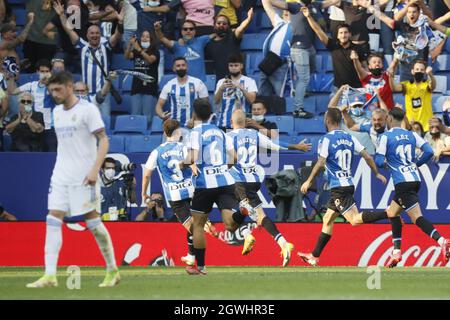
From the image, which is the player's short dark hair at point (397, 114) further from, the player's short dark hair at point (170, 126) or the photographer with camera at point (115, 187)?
the photographer with camera at point (115, 187)

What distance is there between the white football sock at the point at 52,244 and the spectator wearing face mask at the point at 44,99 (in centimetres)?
752

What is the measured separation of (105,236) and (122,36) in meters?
9.67

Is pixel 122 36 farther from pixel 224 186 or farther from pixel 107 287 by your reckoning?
pixel 107 287

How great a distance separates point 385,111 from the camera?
61.2ft

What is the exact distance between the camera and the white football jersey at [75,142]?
36.3 feet

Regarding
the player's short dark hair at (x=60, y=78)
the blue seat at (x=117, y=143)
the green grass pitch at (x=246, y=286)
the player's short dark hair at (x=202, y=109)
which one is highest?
the player's short dark hair at (x=60, y=78)

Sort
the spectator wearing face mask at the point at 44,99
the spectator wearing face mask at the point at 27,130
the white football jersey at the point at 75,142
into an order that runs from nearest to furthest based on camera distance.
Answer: the white football jersey at the point at 75,142 → the spectator wearing face mask at the point at 27,130 → the spectator wearing face mask at the point at 44,99

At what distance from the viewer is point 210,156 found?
1328cm

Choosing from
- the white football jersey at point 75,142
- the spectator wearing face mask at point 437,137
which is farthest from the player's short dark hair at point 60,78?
the spectator wearing face mask at point 437,137

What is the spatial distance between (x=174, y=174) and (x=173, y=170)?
0.08 metres

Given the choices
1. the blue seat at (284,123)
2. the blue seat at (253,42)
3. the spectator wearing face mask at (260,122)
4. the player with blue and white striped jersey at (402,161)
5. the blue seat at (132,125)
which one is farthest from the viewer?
the blue seat at (253,42)

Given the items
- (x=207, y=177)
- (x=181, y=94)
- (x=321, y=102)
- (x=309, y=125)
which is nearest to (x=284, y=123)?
(x=309, y=125)

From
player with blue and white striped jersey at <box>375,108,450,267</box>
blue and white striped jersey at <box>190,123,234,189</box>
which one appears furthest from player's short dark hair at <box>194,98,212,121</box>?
player with blue and white striped jersey at <box>375,108,450,267</box>

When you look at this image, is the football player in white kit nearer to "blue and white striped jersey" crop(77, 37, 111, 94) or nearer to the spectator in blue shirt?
"blue and white striped jersey" crop(77, 37, 111, 94)
